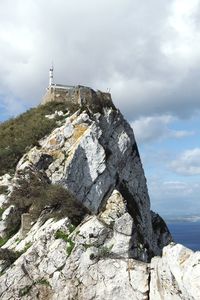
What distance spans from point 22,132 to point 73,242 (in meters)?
24.6

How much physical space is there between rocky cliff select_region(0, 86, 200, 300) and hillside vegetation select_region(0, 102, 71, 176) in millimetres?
1112

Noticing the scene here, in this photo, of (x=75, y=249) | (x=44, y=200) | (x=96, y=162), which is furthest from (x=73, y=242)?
(x=96, y=162)

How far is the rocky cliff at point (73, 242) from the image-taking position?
19.6 metres

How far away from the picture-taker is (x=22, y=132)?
46469 mm

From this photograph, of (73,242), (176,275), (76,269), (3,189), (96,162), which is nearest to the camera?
(176,275)

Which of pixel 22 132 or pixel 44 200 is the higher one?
pixel 22 132

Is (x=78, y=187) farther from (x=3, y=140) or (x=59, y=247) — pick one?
(x=59, y=247)

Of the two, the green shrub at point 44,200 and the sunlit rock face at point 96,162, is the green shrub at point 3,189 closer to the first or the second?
the green shrub at point 44,200

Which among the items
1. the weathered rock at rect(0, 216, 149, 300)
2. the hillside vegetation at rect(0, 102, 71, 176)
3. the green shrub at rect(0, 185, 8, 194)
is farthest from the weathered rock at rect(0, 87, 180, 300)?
the hillside vegetation at rect(0, 102, 71, 176)

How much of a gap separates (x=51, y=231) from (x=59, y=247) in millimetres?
1404

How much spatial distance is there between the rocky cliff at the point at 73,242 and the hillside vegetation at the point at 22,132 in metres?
1.11

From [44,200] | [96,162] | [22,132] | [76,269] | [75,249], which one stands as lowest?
[76,269]

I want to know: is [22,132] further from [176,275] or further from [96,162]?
[176,275]

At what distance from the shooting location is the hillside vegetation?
137ft
